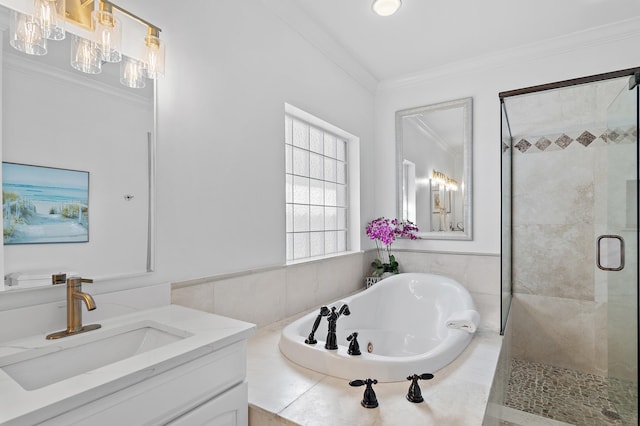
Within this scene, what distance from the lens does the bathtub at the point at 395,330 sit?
4.78 ft

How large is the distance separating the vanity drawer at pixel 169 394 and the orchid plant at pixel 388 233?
2.07m

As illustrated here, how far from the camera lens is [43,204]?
3.60ft

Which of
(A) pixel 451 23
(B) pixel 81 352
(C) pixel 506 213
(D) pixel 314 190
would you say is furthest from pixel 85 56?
(C) pixel 506 213

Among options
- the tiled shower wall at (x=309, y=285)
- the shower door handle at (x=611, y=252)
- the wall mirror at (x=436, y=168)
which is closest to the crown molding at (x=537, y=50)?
the wall mirror at (x=436, y=168)

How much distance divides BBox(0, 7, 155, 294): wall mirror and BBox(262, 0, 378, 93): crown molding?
1.11 metres

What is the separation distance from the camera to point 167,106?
4.94ft

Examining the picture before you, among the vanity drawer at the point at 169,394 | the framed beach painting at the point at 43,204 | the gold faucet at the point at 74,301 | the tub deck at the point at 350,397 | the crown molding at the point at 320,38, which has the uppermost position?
the crown molding at the point at 320,38

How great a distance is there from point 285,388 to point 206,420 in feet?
1.32

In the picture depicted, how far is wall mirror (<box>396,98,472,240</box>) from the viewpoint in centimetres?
301

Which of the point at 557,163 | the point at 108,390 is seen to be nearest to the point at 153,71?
the point at 108,390

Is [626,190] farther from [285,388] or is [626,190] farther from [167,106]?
[167,106]

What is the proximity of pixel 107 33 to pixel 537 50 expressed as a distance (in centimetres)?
295

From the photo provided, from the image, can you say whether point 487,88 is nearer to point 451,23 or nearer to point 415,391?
point 451,23

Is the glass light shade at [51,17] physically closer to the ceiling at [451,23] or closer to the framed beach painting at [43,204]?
the framed beach painting at [43,204]
